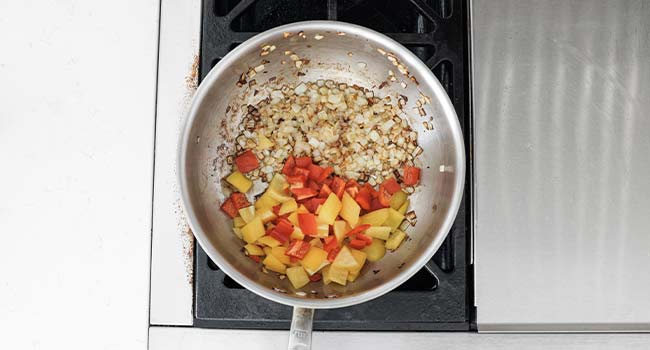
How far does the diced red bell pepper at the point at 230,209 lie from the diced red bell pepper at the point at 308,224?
0.10m

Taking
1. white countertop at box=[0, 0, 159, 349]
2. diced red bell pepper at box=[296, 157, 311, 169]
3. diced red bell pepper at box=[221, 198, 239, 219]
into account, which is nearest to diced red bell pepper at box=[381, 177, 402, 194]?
diced red bell pepper at box=[296, 157, 311, 169]

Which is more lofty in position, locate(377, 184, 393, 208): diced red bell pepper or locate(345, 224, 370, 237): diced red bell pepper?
locate(377, 184, 393, 208): diced red bell pepper

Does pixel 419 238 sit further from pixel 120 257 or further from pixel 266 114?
pixel 120 257

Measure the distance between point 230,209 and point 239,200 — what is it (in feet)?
0.07

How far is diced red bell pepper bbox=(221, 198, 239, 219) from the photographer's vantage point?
38.4 inches

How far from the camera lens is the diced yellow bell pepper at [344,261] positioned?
36.5 inches

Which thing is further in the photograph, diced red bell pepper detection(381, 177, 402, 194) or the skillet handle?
diced red bell pepper detection(381, 177, 402, 194)

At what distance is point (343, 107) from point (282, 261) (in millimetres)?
245

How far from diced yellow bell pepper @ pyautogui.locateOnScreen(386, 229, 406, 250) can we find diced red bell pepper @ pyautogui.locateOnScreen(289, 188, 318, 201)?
12 cm

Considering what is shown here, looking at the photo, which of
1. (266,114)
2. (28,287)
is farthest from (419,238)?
(28,287)

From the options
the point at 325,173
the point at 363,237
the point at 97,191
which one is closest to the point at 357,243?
the point at 363,237

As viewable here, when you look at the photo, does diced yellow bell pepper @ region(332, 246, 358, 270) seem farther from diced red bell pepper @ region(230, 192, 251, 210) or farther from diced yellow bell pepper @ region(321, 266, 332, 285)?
diced red bell pepper @ region(230, 192, 251, 210)

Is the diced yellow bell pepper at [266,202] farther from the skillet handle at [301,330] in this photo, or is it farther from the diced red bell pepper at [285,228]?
the skillet handle at [301,330]

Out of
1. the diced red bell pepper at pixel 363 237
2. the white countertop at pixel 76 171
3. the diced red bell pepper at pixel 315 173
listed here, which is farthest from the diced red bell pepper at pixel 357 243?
the white countertop at pixel 76 171
